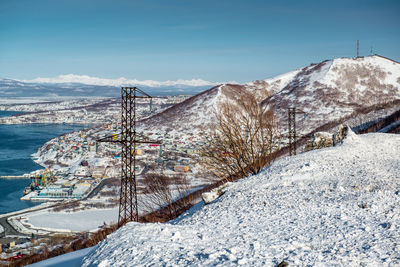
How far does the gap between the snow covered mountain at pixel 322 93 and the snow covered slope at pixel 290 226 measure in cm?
6020

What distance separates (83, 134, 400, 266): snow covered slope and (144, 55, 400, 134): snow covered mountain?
6020 centimetres

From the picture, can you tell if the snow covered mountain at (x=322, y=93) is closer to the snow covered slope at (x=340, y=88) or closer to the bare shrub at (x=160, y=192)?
the snow covered slope at (x=340, y=88)

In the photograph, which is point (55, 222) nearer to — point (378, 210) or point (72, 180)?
point (72, 180)

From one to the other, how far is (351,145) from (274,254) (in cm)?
891

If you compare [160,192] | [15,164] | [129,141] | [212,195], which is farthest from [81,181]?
[212,195]

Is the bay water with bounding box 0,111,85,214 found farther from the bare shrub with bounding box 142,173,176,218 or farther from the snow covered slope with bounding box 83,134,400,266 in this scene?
the snow covered slope with bounding box 83,134,400,266

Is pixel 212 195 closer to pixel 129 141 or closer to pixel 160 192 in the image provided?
pixel 129 141

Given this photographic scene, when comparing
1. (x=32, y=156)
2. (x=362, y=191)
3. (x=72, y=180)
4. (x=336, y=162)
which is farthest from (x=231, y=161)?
(x=32, y=156)

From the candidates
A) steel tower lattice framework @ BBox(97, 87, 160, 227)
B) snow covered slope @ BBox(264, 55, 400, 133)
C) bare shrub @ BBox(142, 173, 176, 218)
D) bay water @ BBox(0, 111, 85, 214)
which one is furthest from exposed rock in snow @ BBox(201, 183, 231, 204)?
snow covered slope @ BBox(264, 55, 400, 133)

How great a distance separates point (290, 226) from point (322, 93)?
3349 inches

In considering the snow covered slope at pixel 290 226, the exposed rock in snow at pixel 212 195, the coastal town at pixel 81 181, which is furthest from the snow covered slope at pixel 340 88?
the exposed rock in snow at pixel 212 195

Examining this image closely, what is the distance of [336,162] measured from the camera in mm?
10617

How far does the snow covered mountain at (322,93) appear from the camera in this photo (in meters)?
76.2

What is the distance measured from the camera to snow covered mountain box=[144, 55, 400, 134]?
76188 millimetres
